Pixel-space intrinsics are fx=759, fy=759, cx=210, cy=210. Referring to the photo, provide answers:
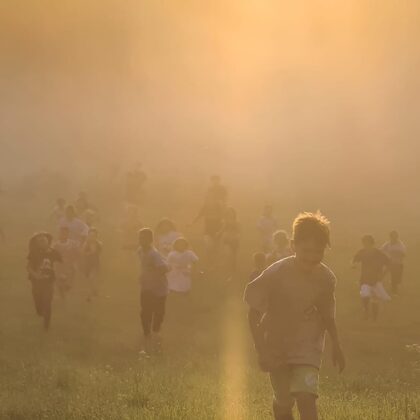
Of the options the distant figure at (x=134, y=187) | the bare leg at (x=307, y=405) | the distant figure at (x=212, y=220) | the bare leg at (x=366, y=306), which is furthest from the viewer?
the distant figure at (x=134, y=187)

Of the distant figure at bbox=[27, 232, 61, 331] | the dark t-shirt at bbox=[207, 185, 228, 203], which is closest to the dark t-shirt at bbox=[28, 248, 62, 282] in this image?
the distant figure at bbox=[27, 232, 61, 331]

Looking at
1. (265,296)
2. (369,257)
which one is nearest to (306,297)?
(265,296)

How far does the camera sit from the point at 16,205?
37656mm

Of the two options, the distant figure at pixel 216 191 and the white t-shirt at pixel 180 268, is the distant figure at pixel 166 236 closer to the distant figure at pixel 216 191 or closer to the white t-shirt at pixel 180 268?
the white t-shirt at pixel 180 268

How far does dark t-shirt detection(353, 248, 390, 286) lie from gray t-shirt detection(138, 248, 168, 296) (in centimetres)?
Result: 550

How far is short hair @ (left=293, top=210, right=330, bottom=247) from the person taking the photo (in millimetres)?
6477

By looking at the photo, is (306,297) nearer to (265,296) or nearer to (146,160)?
(265,296)

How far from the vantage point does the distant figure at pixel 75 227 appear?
1983 cm

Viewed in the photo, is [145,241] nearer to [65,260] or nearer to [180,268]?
[180,268]

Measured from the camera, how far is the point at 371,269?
696 inches

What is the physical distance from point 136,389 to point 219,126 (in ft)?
164

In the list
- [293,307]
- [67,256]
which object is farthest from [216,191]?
[293,307]

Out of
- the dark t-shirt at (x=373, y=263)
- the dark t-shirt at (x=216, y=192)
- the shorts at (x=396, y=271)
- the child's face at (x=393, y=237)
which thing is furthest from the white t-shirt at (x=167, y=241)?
the shorts at (x=396, y=271)

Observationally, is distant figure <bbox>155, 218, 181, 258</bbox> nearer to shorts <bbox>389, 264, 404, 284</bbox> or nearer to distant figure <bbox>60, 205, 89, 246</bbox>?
distant figure <bbox>60, 205, 89, 246</bbox>
